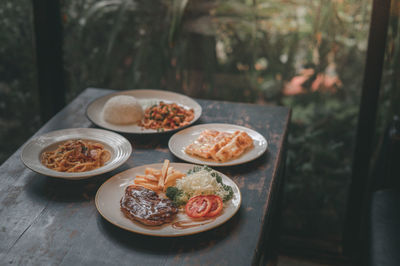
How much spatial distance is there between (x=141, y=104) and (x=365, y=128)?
1118 millimetres

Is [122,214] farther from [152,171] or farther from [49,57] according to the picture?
Answer: [49,57]

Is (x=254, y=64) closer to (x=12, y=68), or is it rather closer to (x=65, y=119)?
(x=65, y=119)

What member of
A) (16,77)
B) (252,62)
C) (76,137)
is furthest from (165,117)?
(16,77)

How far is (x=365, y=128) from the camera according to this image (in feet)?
7.29

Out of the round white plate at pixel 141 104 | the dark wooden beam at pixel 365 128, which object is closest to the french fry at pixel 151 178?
the round white plate at pixel 141 104

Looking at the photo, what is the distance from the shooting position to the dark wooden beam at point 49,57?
2.60m

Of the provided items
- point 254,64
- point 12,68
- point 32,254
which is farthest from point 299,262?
point 12,68

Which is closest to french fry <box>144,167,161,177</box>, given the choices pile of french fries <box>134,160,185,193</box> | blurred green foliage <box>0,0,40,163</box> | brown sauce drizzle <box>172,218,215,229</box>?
pile of french fries <box>134,160,185,193</box>

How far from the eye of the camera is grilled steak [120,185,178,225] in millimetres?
1217

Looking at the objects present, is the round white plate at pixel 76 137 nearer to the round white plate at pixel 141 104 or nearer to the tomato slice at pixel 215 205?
the round white plate at pixel 141 104

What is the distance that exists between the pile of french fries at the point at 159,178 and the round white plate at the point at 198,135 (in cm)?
14

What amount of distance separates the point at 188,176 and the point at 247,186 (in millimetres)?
212

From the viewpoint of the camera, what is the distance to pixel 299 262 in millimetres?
2531

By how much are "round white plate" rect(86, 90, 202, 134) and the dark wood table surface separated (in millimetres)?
137
